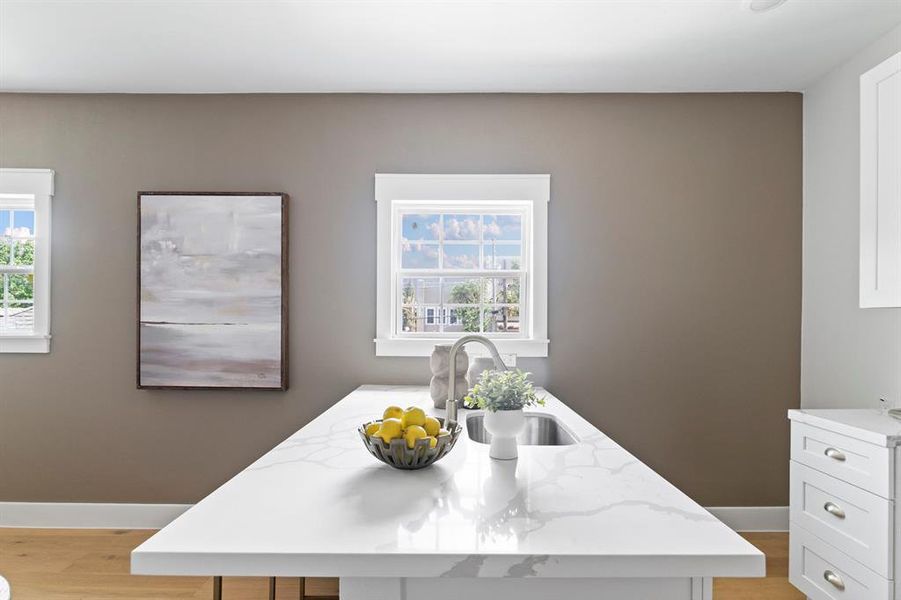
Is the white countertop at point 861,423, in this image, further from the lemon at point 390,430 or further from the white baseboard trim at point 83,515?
the white baseboard trim at point 83,515

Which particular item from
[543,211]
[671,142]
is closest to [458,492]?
[543,211]

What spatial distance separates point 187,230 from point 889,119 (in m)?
3.49

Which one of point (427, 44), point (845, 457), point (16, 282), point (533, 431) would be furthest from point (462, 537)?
point (16, 282)

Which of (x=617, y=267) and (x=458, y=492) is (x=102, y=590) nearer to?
(x=458, y=492)

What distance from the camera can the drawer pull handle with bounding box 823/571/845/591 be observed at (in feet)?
7.07

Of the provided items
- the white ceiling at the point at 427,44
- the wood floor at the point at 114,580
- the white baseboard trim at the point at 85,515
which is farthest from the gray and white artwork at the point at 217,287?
the wood floor at the point at 114,580

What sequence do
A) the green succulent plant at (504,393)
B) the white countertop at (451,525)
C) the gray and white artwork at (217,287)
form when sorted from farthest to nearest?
the gray and white artwork at (217,287)
the green succulent plant at (504,393)
the white countertop at (451,525)

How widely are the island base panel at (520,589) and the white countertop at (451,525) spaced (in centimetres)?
5

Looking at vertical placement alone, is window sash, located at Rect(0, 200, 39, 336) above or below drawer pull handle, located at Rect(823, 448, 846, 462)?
above

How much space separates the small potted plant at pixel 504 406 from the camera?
1.58 m

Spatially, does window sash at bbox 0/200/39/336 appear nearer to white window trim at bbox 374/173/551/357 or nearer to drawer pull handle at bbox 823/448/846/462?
white window trim at bbox 374/173/551/357

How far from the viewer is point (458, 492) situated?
1.33 metres

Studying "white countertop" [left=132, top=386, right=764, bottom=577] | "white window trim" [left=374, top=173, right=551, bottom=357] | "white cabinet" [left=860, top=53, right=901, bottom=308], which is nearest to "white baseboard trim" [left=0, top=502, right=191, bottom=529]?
"white window trim" [left=374, top=173, right=551, bottom=357]

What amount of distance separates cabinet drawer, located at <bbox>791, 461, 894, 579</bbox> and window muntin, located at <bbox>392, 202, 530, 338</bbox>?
5.17 ft
